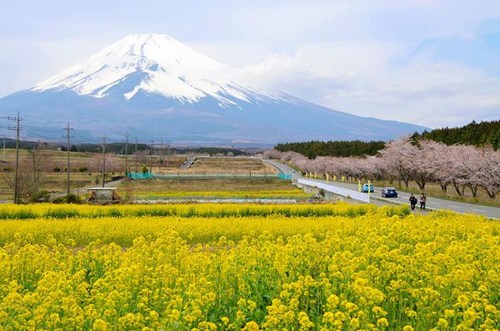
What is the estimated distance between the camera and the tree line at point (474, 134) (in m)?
67.4

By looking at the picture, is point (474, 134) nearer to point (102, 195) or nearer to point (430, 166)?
point (430, 166)

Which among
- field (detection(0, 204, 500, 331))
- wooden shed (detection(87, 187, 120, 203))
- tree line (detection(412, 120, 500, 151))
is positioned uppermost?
tree line (detection(412, 120, 500, 151))

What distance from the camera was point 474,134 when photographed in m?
76.4

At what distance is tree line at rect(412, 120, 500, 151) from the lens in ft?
221

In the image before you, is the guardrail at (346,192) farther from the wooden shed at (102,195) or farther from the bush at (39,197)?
the bush at (39,197)

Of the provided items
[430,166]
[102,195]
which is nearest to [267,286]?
[102,195]

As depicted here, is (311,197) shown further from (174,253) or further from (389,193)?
(174,253)

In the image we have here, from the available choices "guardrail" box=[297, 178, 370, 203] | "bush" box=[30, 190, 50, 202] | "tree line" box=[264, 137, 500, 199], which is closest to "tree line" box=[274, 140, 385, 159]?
"tree line" box=[264, 137, 500, 199]

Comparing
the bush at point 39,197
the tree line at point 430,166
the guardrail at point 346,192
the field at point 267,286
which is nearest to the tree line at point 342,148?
the tree line at point 430,166

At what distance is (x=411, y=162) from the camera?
71188 millimetres

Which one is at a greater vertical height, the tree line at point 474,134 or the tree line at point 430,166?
the tree line at point 474,134

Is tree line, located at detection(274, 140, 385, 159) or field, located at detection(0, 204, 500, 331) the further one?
tree line, located at detection(274, 140, 385, 159)

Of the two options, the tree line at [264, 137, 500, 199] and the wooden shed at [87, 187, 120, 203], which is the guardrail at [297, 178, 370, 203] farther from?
the wooden shed at [87, 187, 120, 203]

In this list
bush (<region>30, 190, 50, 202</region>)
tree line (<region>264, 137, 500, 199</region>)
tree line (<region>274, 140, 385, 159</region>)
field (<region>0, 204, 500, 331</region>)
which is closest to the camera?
field (<region>0, 204, 500, 331</region>)
